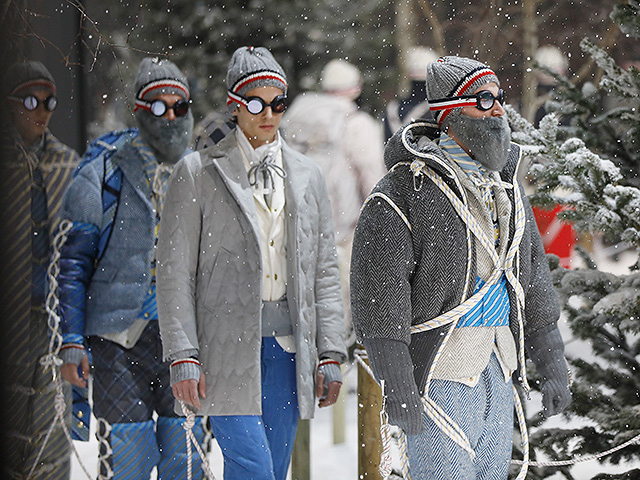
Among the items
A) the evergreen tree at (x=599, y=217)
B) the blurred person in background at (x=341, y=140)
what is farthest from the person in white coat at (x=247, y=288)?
the evergreen tree at (x=599, y=217)

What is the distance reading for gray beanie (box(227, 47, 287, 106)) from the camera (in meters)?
2.79

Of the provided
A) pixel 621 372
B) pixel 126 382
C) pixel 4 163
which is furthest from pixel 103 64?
pixel 621 372

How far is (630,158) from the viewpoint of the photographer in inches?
136

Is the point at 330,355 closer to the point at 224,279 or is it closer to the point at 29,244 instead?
the point at 224,279

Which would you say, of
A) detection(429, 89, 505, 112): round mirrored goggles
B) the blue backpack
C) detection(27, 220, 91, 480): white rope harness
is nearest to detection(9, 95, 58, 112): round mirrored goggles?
the blue backpack

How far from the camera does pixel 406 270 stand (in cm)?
243

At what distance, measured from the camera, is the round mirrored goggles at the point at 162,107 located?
10.5 ft

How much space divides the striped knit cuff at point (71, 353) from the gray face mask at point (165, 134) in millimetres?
704

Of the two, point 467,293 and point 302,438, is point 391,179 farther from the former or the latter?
point 302,438

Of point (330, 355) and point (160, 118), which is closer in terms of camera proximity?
point (330, 355)

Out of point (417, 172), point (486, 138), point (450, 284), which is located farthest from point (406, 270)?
point (486, 138)

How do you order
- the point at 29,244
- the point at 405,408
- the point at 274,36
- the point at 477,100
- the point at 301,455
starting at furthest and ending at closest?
the point at 274,36, the point at 301,455, the point at 29,244, the point at 477,100, the point at 405,408

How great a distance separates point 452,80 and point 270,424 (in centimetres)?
118

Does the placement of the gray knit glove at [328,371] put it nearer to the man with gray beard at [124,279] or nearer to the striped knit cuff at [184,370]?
the striped knit cuff at [184,370]
